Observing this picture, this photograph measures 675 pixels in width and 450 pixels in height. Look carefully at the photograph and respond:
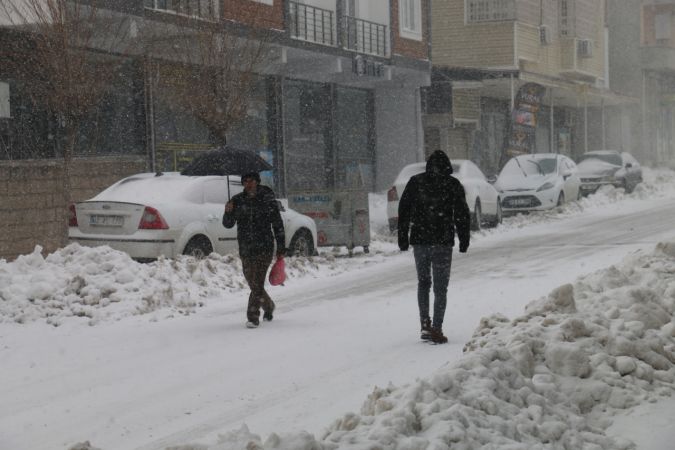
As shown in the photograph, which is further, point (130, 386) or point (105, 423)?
point (130, 386)

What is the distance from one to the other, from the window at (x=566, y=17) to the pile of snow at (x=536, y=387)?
38.4 meters

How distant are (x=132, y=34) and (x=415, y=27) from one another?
1551 centimetres

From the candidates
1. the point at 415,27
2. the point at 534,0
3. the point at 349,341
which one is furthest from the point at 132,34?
the point at 534,0

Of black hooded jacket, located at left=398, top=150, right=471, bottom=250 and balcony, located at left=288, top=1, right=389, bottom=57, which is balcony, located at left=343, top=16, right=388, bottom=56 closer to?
balcony, located at left=288, top=1, right=389, bottom=57

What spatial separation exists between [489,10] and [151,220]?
2742 centimetres

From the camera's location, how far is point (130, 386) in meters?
8.45

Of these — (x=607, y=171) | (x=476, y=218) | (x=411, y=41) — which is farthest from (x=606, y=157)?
(x=476, y=218)

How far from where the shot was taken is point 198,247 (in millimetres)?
16156

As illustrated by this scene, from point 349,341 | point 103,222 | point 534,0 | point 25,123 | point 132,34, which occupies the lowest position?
point 349,341

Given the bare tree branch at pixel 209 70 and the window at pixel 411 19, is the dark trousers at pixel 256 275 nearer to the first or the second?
the bare tree branch at pixel 209 70

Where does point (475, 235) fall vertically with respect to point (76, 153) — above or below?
below

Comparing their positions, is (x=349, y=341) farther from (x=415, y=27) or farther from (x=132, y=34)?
(x=415, y=27)

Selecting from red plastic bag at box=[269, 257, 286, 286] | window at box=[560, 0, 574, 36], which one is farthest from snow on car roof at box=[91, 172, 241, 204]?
window at box=[560, 0, 574, 36]

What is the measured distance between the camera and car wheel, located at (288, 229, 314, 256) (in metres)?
18.0
